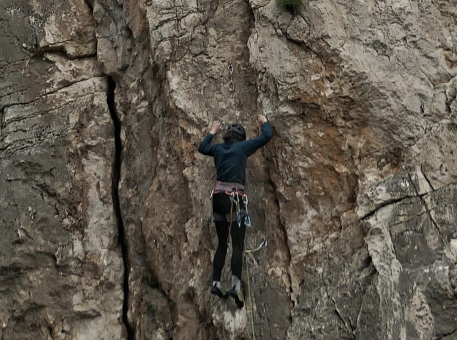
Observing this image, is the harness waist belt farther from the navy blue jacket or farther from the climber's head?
the climber's head

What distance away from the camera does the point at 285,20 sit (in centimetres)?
1035

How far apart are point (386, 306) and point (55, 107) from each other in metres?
7.66

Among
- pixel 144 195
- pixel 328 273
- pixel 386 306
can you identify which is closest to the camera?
pixel 386 306

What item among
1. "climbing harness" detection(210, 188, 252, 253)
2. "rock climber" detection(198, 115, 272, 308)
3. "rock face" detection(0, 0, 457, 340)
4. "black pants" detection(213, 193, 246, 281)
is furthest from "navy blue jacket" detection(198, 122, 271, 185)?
"rock face" detection(0, 0, 457, 340)

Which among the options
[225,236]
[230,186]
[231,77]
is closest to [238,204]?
[230,186]

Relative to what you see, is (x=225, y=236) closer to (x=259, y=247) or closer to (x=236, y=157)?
(x=259, y=247)

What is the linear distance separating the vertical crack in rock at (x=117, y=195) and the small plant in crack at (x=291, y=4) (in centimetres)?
414

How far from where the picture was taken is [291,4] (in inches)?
403

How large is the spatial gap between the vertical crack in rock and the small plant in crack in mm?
4138

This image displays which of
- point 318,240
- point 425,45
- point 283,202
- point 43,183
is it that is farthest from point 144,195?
point 425,45

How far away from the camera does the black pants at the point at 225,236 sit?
29.8 feet

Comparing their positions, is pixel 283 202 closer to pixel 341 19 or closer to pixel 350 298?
pixel 350 298

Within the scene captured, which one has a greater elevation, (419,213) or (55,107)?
(55,107)

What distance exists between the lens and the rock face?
8742 mm
